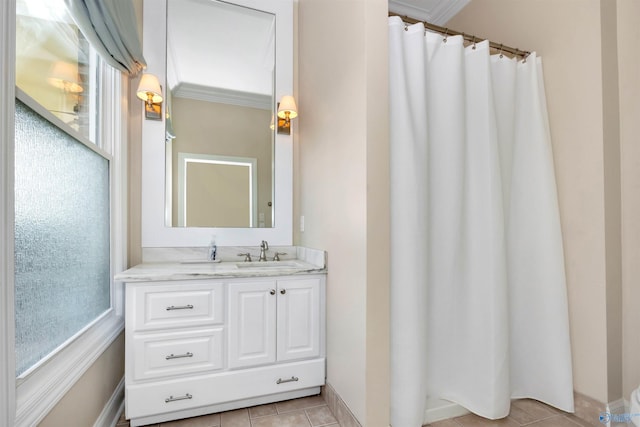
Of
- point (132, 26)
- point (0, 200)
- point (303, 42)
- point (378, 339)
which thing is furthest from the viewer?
point (303, 42)

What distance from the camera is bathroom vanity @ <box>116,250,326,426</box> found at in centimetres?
158

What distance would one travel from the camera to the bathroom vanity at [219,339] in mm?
1576

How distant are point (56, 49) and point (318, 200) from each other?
145cm

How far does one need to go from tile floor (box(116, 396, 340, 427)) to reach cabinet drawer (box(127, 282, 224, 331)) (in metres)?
0.52

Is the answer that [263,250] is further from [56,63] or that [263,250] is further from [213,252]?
[56,63]

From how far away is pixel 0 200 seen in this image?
828 mm

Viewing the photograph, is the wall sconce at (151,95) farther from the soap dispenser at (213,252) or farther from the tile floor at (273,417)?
the tile floor at (273,417)

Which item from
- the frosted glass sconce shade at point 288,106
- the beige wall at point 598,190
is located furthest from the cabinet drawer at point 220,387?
the frosted glass sconce shade at point 288,106

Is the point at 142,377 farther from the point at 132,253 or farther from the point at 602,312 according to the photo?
the point at 602,312

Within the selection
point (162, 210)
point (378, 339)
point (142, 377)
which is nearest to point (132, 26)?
point (162, 210)

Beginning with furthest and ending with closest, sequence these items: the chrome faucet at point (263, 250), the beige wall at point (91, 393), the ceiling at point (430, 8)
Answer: the ceiling at point (430, 8) → the chrome faucet at point (263, 250) → the beige wall at point (91, 393)

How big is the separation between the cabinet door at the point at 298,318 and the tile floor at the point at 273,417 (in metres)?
0.28

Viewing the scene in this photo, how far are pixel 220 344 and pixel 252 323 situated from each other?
0.20 m

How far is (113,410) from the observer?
1.63 meters
